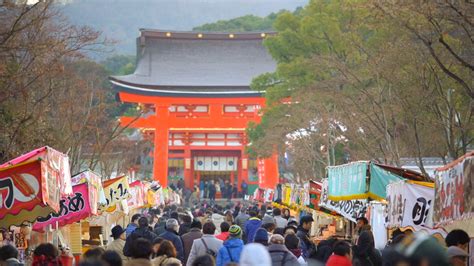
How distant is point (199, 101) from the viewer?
231 feet

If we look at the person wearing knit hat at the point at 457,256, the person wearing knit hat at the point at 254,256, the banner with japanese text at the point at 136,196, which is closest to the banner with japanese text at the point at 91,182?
the person wearing knit hat at the point at 457,256

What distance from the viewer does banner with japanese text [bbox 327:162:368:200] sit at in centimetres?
1775

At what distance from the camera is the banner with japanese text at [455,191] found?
452 inches

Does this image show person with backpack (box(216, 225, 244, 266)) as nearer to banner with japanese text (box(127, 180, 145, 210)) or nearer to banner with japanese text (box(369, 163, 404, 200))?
banner with japanese text (box(369, 163, 404, 200))

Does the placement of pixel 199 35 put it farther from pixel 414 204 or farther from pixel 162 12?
pixel 162 12

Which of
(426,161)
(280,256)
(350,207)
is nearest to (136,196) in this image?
(426,161)

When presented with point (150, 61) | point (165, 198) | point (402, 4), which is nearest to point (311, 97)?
point (165, 198)

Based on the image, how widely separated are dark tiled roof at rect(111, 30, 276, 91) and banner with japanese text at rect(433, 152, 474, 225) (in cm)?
6194

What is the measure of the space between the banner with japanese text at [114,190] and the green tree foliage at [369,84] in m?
6.59

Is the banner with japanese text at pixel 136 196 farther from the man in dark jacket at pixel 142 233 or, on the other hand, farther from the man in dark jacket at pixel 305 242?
the man in dark jacket at pixel 305 242

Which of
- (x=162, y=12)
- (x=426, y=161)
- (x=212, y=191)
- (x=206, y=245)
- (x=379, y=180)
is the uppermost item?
(x=162, y=12)

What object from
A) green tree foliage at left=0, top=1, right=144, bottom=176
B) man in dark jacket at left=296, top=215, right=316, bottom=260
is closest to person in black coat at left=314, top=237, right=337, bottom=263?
man in dark jacket at left=296, top=215, right=316, bottom=260

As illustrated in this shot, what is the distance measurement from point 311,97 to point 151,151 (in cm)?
3928

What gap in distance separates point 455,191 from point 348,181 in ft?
23.3
